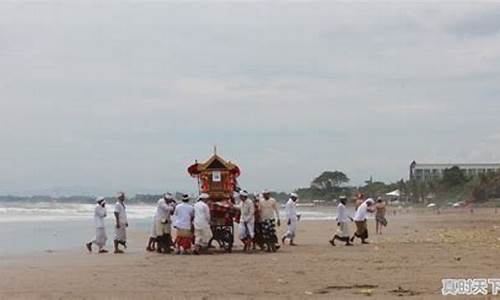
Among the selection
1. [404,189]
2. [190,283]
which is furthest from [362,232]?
[404,189]

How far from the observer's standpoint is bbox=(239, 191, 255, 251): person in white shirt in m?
20.4

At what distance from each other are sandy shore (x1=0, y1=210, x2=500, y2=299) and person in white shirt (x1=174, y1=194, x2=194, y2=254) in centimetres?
68

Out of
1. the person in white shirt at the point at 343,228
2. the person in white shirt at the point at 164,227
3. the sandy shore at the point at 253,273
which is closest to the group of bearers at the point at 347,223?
the person in white shirt at the point at 343,228

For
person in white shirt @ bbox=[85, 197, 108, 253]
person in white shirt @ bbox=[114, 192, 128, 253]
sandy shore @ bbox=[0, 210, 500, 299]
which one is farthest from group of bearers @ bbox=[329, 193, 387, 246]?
person in white shirt @ bbox=[85, 197, 108, 253]

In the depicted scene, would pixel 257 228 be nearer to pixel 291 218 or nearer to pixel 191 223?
pixel 191 223

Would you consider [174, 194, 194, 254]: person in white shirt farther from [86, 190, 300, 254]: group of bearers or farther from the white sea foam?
the white sea foam

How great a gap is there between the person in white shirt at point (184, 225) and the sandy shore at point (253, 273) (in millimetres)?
683

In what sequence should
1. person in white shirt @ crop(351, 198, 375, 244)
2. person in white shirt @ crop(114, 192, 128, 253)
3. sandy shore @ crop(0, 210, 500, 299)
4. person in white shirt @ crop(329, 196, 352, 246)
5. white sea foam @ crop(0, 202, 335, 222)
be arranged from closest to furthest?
sandy shore @ crop(0, 210, 500, 299) → person in white shirt @ crop(114, 192, 128, 253) → person in white shirt @ crop(329, 196, 352, 246) → person in white shirt @ crop(351, 198, 375, 244) → white sea foam @ crop(0, 202, 335, 222)

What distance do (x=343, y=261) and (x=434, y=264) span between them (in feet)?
6.89

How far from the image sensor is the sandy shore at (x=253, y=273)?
1232 cm

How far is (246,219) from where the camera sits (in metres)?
20.5

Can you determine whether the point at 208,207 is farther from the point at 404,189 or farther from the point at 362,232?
the point at 404,189

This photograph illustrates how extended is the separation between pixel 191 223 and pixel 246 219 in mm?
1380

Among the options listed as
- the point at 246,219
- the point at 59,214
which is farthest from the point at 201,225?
the point at 59,214
